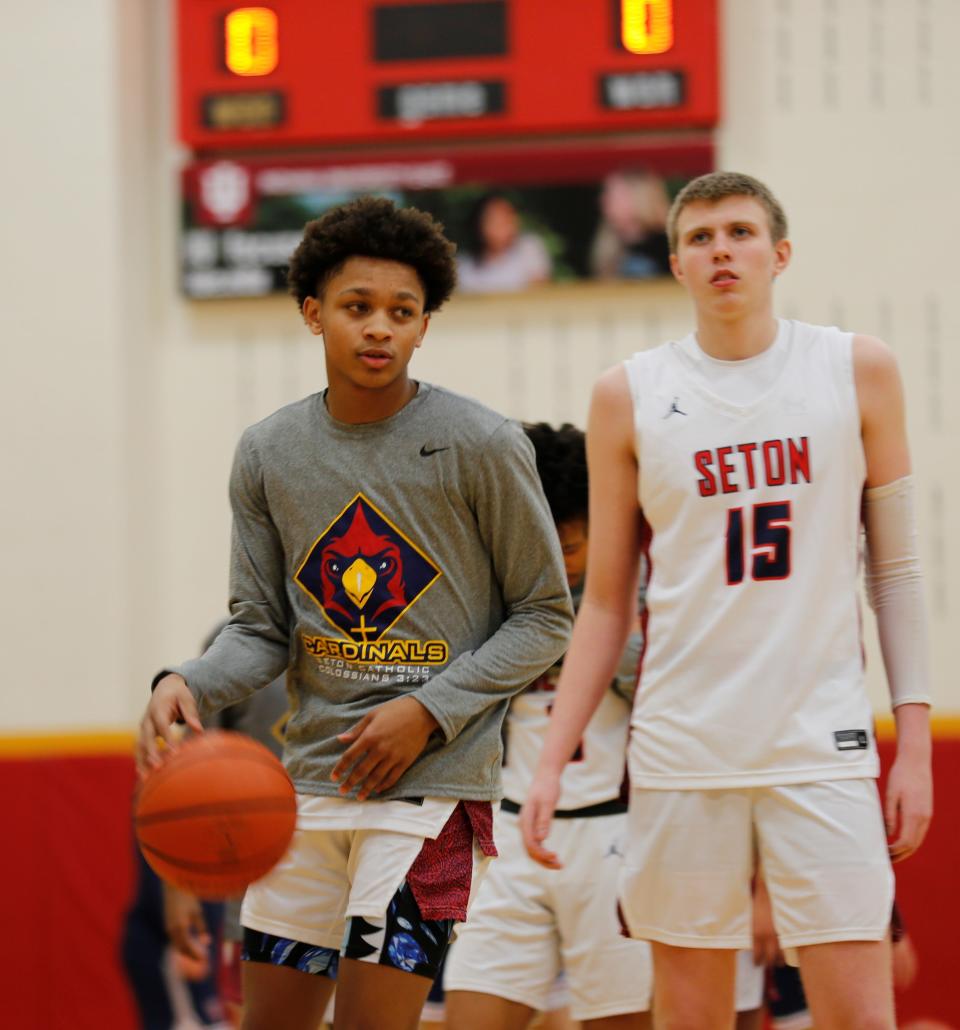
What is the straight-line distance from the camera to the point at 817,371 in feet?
9.81

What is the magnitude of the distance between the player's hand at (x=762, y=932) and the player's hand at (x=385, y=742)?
4.61ft

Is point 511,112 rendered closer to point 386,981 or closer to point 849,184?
point 849,184

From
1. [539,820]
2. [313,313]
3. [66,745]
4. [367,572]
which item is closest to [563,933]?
[539,820]

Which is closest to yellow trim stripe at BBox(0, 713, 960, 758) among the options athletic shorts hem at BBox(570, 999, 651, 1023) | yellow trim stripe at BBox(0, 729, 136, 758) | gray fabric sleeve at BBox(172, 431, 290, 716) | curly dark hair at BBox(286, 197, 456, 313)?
yellow trim stripe at BBox(0, 729, 136, 758)

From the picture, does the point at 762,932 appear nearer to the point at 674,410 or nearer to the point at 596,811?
the point at 596,811

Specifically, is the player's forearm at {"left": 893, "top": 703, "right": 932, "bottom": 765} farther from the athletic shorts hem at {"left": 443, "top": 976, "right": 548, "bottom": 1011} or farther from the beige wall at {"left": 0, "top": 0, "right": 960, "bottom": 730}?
the beige wall at {"left": 0, "top": 0, "right": 960, "bottom": 730}

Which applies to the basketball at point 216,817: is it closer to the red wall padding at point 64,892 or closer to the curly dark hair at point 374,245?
the curly dark hair at point 374,245

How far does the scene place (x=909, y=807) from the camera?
113 inches

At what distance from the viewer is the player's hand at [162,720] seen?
8.93 ft

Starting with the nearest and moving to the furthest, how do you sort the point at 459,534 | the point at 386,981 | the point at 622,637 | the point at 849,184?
the point at 386,981 → the point at 459,534 → the point at 622,637 → the point at 849,184

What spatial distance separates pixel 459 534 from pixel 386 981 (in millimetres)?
807

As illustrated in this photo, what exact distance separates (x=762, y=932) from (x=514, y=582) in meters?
1.50

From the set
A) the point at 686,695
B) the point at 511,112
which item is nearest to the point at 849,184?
the point at 511,112

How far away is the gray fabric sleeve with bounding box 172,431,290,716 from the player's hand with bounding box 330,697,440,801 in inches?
10.9
